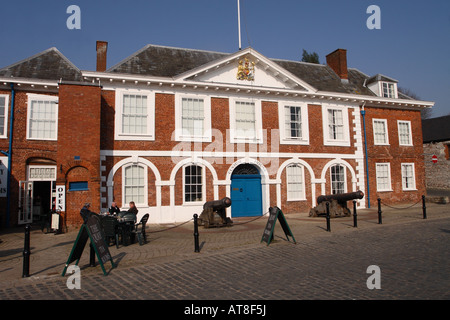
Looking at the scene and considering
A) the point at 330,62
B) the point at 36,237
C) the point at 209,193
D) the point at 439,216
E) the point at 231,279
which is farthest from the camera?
the point at 330,62

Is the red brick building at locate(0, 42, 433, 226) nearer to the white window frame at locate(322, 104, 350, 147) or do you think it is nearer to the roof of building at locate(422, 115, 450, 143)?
the white window frame at locate(322, 104, 350, 147)

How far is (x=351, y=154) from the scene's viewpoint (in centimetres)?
2016

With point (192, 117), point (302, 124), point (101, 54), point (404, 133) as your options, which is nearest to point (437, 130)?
point (404, 133)

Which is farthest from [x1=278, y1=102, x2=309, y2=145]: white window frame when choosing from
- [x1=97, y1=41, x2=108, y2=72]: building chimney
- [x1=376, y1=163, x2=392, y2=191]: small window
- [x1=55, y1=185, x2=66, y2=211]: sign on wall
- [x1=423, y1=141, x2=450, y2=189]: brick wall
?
[x1=423, y1=141, x2=450, y2=189]: brick wall

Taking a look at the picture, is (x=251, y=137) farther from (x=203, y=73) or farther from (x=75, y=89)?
(x=75, y=89)

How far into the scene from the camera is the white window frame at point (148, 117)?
15688 mm

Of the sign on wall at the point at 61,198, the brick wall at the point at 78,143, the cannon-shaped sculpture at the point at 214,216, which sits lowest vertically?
the cannon-shaped sculpture at the point at 214,216

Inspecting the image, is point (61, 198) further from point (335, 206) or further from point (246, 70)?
point (335, 206)

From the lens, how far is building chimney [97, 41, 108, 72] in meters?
17.6

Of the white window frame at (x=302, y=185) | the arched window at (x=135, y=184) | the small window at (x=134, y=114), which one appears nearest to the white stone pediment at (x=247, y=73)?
the small window at (x=134, y=114)

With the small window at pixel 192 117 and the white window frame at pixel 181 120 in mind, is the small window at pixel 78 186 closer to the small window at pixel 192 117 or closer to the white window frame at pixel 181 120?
the white window frame at pixel 181 120

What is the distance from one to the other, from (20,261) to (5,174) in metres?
8.50

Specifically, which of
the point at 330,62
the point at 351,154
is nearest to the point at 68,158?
the point at 351,154

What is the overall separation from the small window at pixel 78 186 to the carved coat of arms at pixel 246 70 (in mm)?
9624
